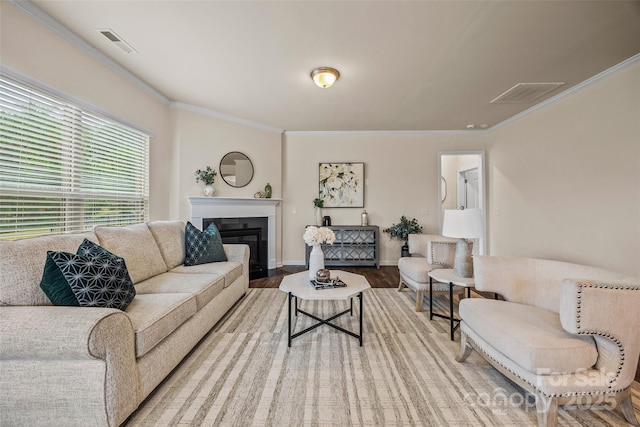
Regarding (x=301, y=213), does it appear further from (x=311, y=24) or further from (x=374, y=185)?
(x=311, y=24)

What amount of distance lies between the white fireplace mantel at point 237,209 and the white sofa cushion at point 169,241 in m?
0.82

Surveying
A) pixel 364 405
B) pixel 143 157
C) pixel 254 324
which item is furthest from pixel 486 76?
pixel 143 157

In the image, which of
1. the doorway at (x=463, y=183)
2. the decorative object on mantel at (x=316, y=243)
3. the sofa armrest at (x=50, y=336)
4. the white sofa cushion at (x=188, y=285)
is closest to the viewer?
the sofa armrest at (x=50, y=336)

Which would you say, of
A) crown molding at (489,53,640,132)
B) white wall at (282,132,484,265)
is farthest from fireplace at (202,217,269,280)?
crown molding at (489,53,640,132)

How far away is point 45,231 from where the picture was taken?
82.0 inches

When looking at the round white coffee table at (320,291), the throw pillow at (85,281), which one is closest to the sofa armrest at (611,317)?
Result: the round white coffee table at (320,291)

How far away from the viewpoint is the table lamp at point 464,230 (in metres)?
2.16

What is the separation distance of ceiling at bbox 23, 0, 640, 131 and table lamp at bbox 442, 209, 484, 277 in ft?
5.01

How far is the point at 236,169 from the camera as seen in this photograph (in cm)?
423

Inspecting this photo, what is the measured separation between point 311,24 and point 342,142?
3.02 m

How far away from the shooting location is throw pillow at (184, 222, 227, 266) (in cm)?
285

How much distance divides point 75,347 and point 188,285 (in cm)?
100

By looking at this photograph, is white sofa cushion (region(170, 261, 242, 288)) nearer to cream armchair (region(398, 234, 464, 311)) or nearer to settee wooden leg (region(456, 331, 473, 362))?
cream armchair (region(398, 234, 464, 311))

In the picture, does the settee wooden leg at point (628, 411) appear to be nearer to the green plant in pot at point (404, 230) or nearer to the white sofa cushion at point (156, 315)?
the white sofa cushion at point (156, 315)
